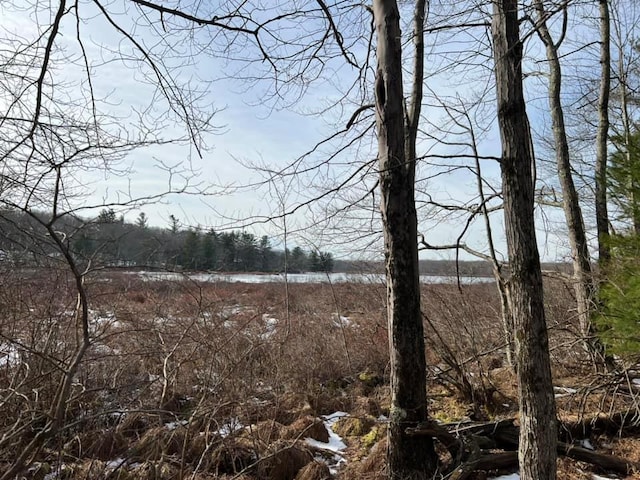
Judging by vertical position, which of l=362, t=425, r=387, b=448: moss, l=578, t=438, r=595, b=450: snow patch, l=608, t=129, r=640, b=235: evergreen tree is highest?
l=608, t=129, r=640, b=235: evergreen tree

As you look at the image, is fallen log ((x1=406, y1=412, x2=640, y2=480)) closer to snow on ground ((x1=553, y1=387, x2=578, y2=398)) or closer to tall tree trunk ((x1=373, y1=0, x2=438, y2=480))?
tall tree trunk ((x1=373, y1=0, x2=438, y2=480))

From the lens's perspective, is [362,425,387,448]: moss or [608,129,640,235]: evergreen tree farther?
[362,425,387,448]: moss

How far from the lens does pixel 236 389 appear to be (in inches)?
195

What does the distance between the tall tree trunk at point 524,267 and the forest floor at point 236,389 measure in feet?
4.15

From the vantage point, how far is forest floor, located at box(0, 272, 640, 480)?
145 inches

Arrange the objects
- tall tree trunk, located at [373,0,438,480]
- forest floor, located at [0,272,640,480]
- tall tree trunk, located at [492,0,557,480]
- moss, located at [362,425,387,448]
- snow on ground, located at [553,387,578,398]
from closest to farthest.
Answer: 1. tall tree trunk, located at [492,0,557,480]
2. tall tree trunk, located at [373,0,438,480]
3. forest floor, located at [0,272,640,480]
4. moss, located at [362,425,387,448]
5. snow on ground, located at [553,387,578,398]

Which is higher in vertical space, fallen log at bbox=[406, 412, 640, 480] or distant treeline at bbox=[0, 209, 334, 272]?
distant treeline at bbox=[0, 209, 334, 272]

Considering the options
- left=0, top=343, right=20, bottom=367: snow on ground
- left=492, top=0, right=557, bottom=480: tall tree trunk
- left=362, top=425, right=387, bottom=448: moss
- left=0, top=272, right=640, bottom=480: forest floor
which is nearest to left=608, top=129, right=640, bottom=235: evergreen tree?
left=0, top=272, right=640, bottom=480: forest floor

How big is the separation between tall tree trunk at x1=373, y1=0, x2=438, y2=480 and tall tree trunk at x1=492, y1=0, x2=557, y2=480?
93cm

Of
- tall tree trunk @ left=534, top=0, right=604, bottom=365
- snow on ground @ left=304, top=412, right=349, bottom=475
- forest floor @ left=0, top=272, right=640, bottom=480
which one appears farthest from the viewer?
tall tree trunk @ left=534, top=0, right=604, bottom=365

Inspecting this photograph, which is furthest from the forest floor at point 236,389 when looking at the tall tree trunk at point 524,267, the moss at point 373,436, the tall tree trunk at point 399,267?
the tall tree trunk at point 524,267

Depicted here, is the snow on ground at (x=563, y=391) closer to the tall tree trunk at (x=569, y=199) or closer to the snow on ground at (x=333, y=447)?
the tall tree trunk at (x=569, y=199)

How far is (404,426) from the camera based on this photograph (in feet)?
11.6

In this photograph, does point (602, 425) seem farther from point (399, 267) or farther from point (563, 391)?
point (399, 267)
